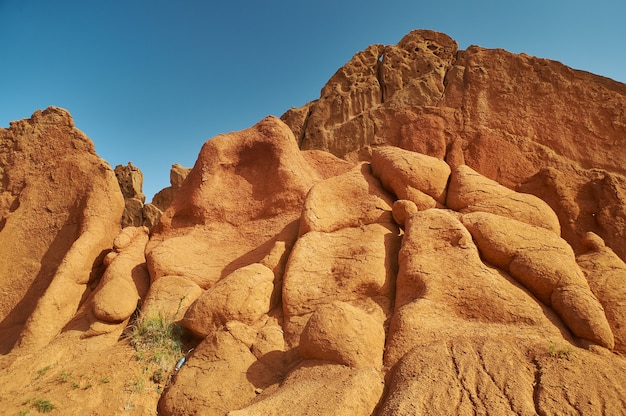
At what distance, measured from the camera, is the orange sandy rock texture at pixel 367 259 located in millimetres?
3428

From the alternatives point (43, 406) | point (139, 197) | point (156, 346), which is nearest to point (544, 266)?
point (156, 346)

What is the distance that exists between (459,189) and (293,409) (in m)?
4.08

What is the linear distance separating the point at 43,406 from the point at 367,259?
3.87 m

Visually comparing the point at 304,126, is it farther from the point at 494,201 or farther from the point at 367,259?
the point at 367,259

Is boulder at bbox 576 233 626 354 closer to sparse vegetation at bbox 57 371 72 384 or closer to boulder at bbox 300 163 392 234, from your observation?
boulder at bbox 300 163 392 234

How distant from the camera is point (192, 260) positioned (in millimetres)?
6672

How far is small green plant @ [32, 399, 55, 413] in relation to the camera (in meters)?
4.03

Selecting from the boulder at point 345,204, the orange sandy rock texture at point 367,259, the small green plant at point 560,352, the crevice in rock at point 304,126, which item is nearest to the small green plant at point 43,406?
the orange sandy rock texture at point 367,259

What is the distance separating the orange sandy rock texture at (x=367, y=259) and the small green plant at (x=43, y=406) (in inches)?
3.7

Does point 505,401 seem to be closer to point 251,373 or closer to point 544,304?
point 544,304

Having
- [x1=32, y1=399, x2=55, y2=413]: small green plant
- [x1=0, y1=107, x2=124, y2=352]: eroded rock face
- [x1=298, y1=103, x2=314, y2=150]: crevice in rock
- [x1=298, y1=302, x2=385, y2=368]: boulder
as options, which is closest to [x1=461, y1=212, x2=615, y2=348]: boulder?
[x1=298, y1=302, x2=385, y2=368]: boulder

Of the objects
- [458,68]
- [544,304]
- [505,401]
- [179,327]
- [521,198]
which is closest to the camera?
[505,401]

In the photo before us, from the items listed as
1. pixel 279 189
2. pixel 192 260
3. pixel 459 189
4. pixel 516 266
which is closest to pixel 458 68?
pixel 459 189

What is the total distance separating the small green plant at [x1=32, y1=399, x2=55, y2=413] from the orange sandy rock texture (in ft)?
0.31
